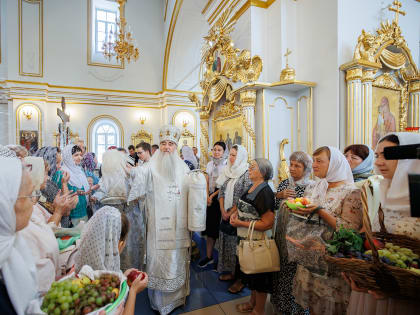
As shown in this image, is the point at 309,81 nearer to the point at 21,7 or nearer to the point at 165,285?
the point at 165,285

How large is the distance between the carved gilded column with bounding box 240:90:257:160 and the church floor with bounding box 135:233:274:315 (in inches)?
84.4

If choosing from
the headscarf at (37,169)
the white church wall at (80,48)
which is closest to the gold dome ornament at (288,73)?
the headscarf at (37,169)

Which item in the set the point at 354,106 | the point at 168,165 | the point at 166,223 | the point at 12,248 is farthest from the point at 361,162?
the point at 12,248

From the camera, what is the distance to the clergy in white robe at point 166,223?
255 centimetres

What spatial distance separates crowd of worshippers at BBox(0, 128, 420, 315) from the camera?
3.04ft

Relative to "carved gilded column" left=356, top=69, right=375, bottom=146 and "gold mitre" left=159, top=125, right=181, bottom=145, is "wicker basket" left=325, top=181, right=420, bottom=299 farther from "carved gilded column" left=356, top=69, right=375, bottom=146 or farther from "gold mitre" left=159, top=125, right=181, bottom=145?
"carved gilded column" left=356, top=69, right=375, bottom=146

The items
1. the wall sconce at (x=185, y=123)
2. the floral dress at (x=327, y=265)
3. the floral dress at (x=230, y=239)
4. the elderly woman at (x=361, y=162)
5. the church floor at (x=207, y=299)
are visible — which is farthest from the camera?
the wall sconce at (x=185, y=123)

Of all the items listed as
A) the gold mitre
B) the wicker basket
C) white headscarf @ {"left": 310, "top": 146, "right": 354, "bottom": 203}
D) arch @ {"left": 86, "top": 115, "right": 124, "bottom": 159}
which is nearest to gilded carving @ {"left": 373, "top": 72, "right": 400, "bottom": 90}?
white headscarf @ {"left": 310, "top": 146, "right": 354, "bottom": 203}

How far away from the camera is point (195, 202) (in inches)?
103

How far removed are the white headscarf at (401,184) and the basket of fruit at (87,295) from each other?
1556 mm

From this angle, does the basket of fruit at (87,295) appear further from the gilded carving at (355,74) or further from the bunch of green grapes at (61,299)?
the gilded carving at (355,74)

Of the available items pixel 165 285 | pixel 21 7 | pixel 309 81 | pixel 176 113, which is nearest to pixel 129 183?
pixel 165 285

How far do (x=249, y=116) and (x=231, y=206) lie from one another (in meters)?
1.88

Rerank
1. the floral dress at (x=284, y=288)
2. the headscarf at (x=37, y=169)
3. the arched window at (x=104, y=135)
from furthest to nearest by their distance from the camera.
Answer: the arched window at (x=104, y=135) → the floral dress at (x=284, y=288) → the headscarf at (x=37, y=169)
